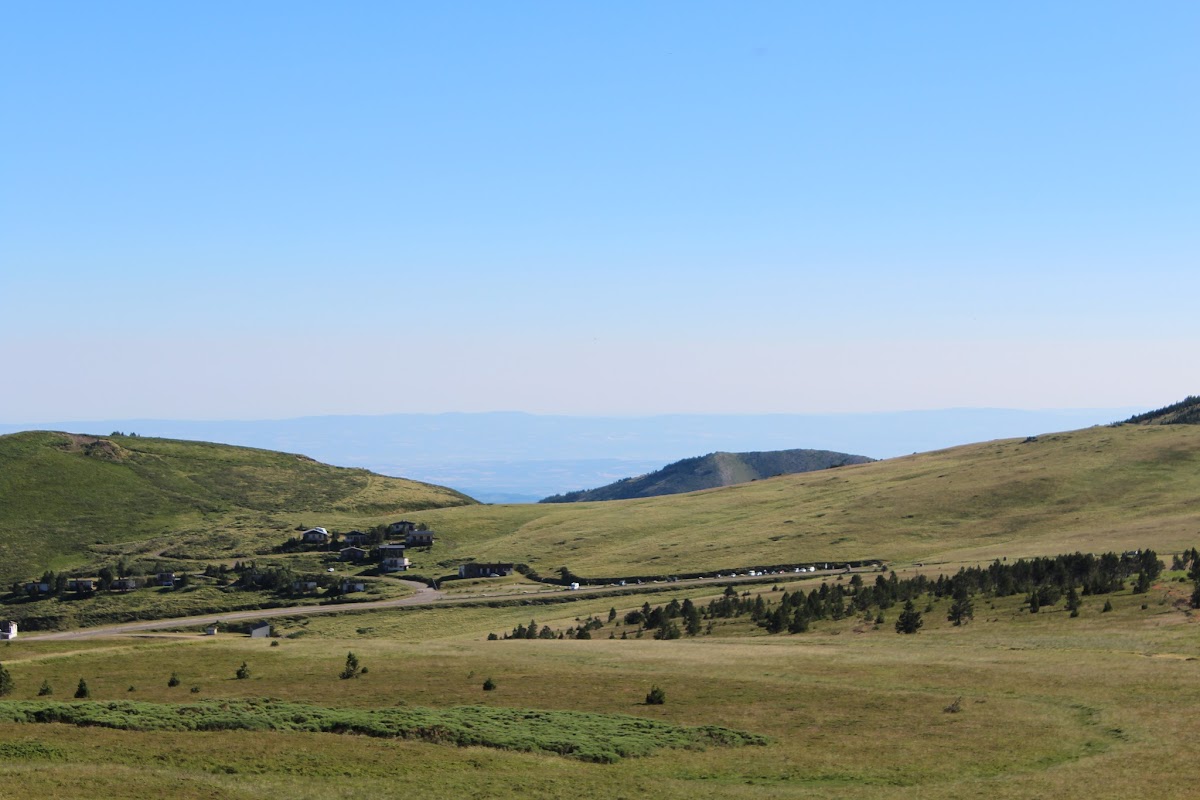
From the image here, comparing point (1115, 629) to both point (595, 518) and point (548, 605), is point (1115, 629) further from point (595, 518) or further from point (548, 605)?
point (595, 518)

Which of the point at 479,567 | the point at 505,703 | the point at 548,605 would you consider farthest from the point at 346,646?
the point at 479,567

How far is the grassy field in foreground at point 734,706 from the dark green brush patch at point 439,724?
3.75ft

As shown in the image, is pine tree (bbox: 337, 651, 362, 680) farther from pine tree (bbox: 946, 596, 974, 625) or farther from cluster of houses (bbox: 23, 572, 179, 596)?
cluster of houses (bbox: 23, 572, 179, 596)

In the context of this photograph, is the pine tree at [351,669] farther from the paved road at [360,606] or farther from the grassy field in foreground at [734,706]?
the paved road at [360,606]

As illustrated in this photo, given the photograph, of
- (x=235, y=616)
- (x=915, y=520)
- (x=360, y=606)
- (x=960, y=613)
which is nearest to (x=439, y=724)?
(x=960, y=613)

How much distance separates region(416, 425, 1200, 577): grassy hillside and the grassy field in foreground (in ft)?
178

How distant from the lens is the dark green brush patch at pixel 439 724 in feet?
139

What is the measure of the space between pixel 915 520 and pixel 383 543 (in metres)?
78.3

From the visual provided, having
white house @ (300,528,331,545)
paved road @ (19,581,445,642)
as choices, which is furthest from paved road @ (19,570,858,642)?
white house @ (300,528,331,545)

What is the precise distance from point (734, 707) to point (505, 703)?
10458 millimetres

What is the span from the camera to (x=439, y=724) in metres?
44.8

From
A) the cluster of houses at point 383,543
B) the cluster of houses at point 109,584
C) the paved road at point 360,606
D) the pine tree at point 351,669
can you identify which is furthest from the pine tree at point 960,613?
the cluster of houses at point 109,584

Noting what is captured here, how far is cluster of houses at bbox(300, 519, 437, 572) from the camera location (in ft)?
506

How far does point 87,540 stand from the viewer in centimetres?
17750
